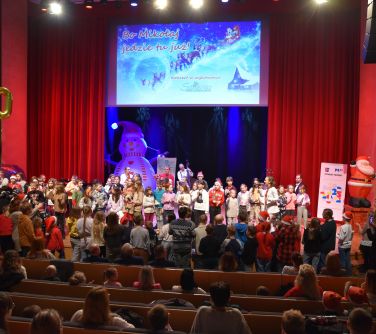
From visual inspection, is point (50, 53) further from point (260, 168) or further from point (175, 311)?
point (175, 311)

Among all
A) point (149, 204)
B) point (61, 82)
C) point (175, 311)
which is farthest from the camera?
point (61, 82)

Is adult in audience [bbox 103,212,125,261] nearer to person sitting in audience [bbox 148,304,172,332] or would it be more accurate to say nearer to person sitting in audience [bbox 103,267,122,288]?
person sitting in audience [bbox 103,267,122,288]

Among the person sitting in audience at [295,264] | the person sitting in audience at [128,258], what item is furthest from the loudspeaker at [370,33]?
the person sitting in audience at [128,258]

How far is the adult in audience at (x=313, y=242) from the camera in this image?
806 centimetres

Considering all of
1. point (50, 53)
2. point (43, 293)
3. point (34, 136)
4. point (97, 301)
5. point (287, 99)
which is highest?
point (50, 53)

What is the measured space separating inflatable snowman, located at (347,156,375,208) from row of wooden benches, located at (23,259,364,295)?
7.50 meters

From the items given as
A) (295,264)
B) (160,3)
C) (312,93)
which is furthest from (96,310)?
(312,93)

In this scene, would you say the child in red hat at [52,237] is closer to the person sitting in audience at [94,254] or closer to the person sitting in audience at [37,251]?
the person sitting in audience at [37,251]

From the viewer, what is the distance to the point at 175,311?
470 cm

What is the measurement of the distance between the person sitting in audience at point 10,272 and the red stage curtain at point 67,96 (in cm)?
1177

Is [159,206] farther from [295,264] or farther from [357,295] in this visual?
[357,295]

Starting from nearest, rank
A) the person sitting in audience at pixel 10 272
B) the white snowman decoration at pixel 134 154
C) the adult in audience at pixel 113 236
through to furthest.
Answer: the person sitting in audience at pixel 10 272
the adult in audience at pixel 113 236
the white snowman decoration at pixel 134 154

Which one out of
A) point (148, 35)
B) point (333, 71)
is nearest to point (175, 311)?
point (333, 71)

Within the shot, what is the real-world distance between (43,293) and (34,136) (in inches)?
527
